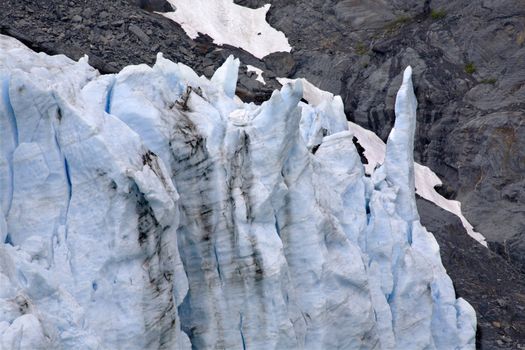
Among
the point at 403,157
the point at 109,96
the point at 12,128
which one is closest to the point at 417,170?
the point at 403,157

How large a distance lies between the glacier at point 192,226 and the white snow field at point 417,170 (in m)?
12.1

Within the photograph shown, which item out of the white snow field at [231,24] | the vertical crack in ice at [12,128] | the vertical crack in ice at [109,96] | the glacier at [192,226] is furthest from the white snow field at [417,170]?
the vertical crack in ice at [12,128]

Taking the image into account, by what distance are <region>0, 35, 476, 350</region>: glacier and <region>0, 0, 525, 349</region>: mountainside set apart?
885 centimetres

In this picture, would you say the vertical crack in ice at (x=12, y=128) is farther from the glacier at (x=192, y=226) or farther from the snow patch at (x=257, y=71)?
the snow patch at (x=257, y=71)

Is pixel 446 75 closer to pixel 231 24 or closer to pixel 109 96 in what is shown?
pixel 231 24

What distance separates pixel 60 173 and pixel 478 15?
28.8m

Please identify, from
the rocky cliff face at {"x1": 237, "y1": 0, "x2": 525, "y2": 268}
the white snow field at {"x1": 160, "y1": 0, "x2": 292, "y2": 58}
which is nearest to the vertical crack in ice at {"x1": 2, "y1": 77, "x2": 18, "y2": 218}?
the rocky cliff face at {"x1": 237, "y1": 0, "x2": 525, "y2": 268}

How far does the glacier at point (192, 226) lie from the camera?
1280 centimetres

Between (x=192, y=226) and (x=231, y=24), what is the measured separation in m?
25.3

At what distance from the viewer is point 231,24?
39.0 m

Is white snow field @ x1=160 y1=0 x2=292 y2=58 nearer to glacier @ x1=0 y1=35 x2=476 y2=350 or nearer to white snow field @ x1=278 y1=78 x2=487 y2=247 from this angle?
white snow field @ x1=278 y1=78 x2=487 y2=247

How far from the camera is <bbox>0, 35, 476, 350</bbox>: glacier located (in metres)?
12.8

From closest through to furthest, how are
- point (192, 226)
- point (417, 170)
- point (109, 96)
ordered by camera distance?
point (109, 96), point (192, 226), point (417, 170)

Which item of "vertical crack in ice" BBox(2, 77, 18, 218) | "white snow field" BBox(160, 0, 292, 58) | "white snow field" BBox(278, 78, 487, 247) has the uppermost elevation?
"white snow field" BBox(160, 0, 292, 58)
